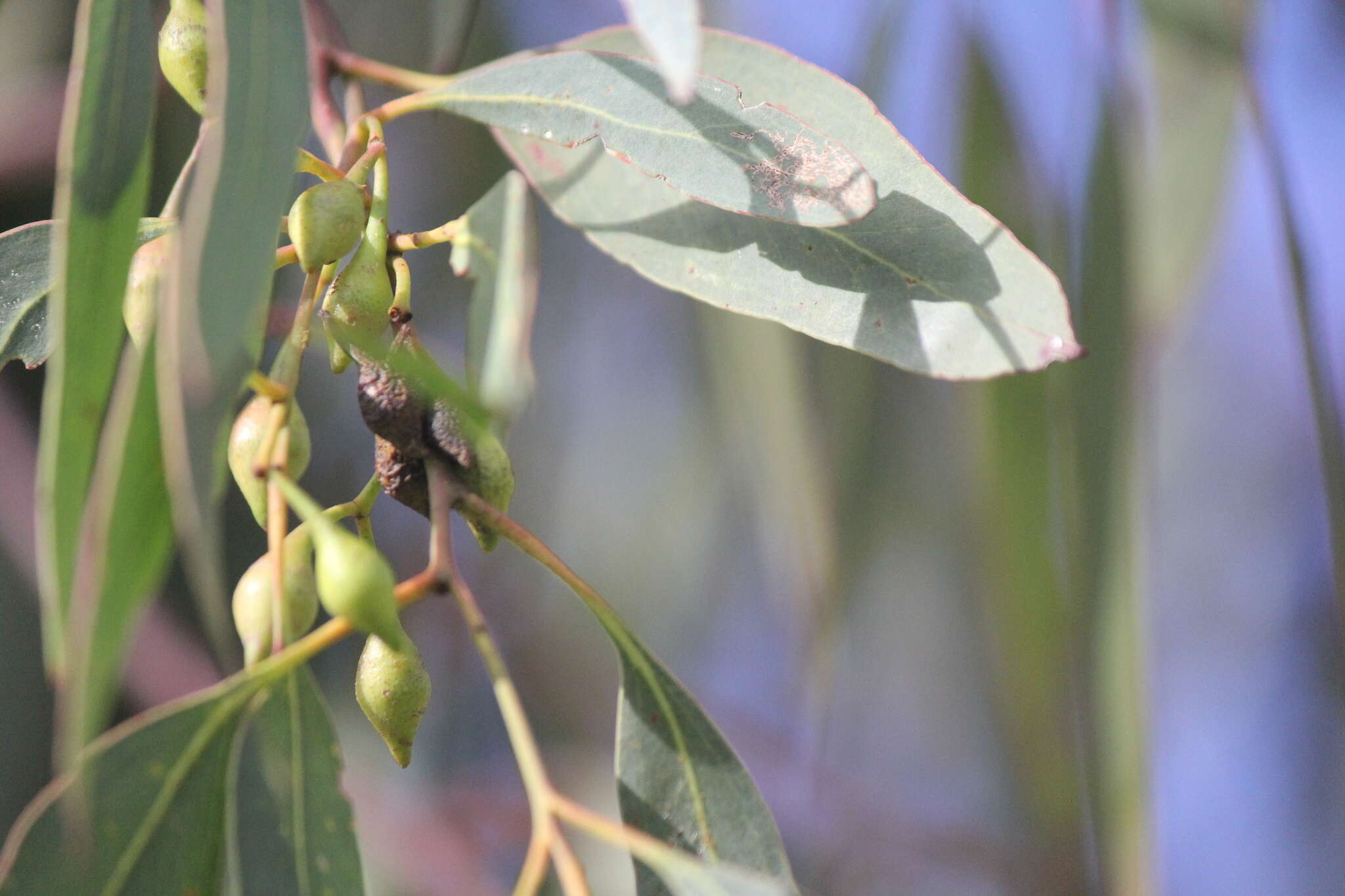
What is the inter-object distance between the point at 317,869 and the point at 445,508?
15cm

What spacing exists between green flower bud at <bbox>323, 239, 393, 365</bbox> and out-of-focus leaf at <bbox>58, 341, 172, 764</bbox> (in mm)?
60

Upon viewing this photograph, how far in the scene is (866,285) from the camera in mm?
462

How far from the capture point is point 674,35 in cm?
35

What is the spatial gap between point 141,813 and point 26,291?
0.25m

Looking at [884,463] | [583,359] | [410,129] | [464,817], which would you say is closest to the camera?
[884,463]

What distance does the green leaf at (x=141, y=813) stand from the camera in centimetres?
41

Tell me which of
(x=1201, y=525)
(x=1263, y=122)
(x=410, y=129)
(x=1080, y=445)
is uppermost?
(x=410, y=129)

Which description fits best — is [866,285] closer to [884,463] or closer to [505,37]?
[884,463]

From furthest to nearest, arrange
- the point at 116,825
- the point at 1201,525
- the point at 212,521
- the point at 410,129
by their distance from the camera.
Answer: the point at 1201,525, the point at 410,129, the point at 116,825, the point at 212,521

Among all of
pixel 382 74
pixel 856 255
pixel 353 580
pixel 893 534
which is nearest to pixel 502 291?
pixel 353 580

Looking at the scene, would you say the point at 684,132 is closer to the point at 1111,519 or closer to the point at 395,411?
the point at 395,411

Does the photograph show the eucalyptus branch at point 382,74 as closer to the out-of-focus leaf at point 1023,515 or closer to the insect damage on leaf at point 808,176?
the insect damage on leaf at point 808,176

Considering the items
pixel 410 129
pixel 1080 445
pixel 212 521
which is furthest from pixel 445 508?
pixel 410 129

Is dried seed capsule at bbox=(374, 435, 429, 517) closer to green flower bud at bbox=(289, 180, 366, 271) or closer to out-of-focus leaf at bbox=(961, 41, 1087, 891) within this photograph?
green flower bud at bbox=(289, 180, 366, 271)
